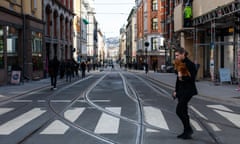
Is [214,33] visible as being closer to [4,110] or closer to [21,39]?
Result: [21,39]

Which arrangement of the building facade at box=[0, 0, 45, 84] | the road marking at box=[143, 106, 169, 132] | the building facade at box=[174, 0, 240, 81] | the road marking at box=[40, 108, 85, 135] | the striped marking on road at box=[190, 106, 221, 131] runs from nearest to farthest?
the road marking at box=[40, 108, 85, 135] < the striped marking on road at box=[190, 106, 221, 131] < the road marking at box=[143, 106, 169, 132] < the building facade at box=[174, 0, 240, 81] < the building facade at box=[0, 0, 45, 84]

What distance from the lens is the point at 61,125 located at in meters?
11.0

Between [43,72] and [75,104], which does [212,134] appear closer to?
[75,104]

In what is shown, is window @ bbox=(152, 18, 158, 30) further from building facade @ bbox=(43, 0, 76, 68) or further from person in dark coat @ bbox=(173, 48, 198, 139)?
person in dark coat @ bbox=(173, 48, 198, 139)

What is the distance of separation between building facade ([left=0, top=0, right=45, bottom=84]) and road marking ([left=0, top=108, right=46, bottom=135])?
47.0 ft

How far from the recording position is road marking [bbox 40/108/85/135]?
9.96 metres

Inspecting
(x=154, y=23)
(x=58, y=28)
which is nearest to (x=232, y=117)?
(x=58, y=28)

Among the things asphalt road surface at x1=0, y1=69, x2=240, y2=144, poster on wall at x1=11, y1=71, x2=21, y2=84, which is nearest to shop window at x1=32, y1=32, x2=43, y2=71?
poster on wall at x1=11, y1=71, x2=21, y2=84

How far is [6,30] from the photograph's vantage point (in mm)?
28969

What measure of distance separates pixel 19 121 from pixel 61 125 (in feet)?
4.85

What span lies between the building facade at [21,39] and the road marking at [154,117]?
1568 cm

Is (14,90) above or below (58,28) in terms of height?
below

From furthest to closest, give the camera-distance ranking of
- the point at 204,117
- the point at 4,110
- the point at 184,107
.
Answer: the point at 4,110 → the point at 204,117 → the point at 184,107

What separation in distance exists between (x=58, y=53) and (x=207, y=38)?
2066 centimetres
